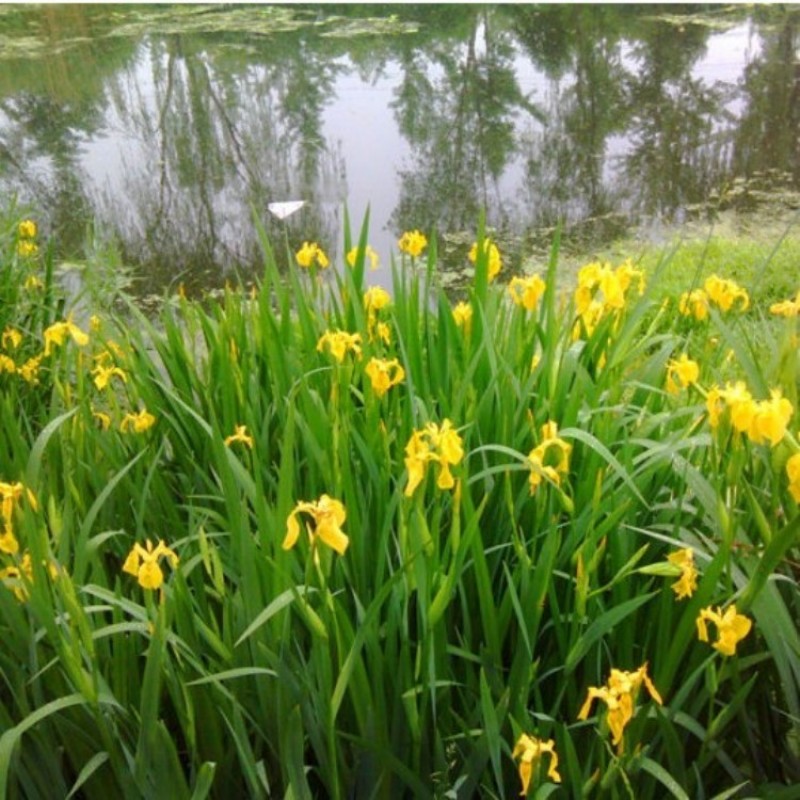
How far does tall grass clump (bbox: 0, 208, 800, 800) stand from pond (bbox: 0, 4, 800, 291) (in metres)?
2.13

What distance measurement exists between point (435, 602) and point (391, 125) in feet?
16.4

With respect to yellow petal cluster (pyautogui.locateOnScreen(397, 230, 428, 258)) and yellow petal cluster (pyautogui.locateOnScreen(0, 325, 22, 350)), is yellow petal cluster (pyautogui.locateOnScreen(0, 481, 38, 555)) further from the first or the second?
yellow petal cluster (pyautogui.locateOnScreen(0, 325, 22, 350))

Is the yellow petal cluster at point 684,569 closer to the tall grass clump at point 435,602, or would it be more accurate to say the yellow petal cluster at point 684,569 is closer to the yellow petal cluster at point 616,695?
the tall grass clump at point 435,602

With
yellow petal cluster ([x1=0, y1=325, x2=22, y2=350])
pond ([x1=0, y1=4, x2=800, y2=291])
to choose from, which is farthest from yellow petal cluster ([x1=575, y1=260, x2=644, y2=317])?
pond ([x1=0, y1=4, x2=800, y2=291])

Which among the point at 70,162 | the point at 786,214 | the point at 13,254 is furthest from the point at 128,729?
the point at 70,162

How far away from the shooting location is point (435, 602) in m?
0.93

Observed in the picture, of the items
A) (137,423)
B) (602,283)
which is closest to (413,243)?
(602,283)

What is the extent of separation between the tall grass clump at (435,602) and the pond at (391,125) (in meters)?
2.13

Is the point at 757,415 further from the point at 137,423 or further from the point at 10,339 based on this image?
the point at 10,339

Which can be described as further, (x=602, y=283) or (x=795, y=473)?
(x=602, y=283)

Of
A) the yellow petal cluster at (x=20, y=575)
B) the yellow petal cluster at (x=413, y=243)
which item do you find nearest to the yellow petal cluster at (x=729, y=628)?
the yellow petal cluster at (x=20, y=575)

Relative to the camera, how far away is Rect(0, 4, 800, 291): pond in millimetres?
4379

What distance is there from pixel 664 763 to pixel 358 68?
21.0 ft

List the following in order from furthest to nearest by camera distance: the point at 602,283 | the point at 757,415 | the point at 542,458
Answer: the point at 602,283 < the point at 542,458 < the point at 757,415
